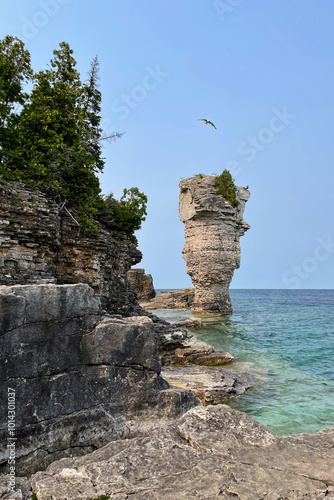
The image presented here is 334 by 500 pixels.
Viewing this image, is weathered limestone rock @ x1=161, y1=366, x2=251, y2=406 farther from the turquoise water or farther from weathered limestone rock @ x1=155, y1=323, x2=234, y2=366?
weathered limestone rock @ x1=155, y1=323, x2=234, y2=366

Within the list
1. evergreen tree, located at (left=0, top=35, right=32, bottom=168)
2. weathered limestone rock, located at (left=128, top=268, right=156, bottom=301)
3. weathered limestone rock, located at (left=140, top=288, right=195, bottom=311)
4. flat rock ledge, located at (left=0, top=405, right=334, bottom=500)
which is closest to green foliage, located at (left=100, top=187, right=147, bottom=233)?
evergreen tree, located at (left=0, top=35, right=32, bottom=168)

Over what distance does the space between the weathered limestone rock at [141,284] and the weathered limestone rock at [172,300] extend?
5.68 ft

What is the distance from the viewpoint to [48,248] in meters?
12.1

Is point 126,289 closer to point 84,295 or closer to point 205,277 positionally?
point 84,295

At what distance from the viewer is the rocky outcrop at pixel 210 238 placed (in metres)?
38.1

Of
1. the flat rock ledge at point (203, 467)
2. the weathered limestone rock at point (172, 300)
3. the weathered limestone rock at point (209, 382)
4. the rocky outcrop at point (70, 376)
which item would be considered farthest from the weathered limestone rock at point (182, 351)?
the weathered limestone rock at point (172, 300)

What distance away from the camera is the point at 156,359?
5773mm

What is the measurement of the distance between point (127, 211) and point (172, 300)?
36674 millimetres

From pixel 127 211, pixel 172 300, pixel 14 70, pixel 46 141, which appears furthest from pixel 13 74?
pixel 172 300

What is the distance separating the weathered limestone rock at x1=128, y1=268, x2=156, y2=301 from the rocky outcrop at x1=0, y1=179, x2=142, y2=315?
128ft

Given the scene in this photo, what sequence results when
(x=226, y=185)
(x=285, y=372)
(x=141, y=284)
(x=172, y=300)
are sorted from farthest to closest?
(x=141, y=284), (x=172, y=300), (x=226, y=185), (x=285, y=372)

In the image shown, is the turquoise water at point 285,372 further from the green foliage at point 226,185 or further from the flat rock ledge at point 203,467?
the green foliage at point 226,185

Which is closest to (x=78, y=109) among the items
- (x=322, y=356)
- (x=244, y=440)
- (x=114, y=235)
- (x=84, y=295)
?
(x=114, y=235)

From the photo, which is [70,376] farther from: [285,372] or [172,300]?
[172,300]
